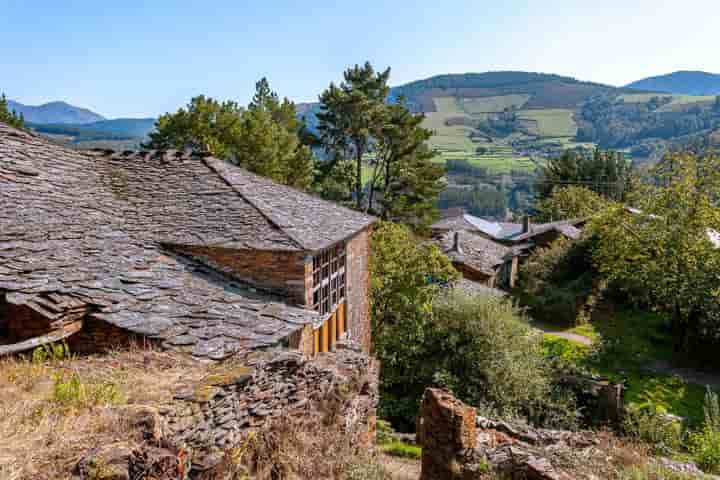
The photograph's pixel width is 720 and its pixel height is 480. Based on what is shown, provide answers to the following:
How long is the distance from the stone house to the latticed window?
49 millimetres

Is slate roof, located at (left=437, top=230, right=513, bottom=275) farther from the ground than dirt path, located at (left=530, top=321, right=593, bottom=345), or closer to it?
farther from the ground

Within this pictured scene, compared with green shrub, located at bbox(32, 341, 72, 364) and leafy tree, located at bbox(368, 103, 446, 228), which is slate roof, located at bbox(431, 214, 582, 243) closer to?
leafy tree, located at bbox(368, 103, 446, 228)

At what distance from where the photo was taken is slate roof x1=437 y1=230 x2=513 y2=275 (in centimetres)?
3278

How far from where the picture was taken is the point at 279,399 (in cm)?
645

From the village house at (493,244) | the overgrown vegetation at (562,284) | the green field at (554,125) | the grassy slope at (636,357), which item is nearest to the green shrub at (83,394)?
the grassy slope at (636,357)

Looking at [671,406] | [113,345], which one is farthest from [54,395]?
[671,406]

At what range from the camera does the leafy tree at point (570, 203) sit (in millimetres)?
53094

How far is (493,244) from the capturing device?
3912 cm

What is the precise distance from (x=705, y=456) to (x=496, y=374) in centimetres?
639

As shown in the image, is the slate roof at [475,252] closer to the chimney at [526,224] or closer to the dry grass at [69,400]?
the chimney at [526,224]

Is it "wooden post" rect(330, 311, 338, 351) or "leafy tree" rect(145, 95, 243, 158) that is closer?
"wooden post" rect(330, 311, 338, 351)

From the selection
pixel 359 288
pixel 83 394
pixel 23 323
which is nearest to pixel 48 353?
pixel 23 323

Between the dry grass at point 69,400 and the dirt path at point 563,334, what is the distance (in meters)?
26.3

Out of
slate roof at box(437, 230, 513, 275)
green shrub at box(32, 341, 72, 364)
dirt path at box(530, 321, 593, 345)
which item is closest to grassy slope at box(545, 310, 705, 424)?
dirt path at box(530, 321, 593, 345)
